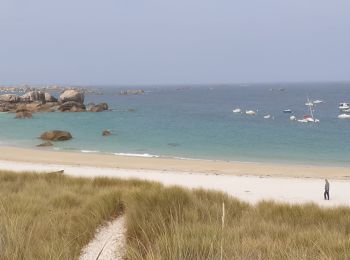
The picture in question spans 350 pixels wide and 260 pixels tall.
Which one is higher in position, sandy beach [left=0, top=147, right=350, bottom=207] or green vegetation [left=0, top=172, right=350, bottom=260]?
green vegetation [left=0, top=172, right=350, bottom=260]

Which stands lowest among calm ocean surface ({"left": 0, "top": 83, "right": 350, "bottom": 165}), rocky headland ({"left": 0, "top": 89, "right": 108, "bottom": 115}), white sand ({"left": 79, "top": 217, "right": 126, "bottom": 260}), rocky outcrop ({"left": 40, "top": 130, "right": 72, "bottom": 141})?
calm ocean surface ({"left": 0, "top": 83, "right": 350, "bottom": 165})

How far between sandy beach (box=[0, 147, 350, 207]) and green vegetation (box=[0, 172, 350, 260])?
522 cm

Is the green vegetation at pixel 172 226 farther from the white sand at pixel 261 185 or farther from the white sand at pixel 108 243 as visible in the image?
the white sand at pixel 261 185

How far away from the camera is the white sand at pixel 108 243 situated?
6.23 m

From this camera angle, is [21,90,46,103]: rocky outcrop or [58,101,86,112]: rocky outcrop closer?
[58,101,86,112]: rocky outcrop

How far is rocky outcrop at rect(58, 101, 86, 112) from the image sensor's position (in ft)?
245

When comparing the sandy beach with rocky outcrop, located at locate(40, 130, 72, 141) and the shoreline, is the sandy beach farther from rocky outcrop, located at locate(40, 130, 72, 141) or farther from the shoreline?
rocky outcrop, located at locate(40, 130, 72, 141)

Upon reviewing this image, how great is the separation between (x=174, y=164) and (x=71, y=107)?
51262 mm

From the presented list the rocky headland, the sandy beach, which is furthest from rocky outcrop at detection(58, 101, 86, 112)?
the sandy beach

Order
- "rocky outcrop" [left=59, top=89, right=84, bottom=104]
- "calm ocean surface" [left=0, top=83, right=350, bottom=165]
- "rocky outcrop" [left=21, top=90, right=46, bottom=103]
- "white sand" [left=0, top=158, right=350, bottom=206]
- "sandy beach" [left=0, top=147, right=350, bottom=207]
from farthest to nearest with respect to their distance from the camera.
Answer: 1. "rocky outcrop" [left=21, top=90, right=46, bottom=103]
2. "rocky outcrop" [left=59, top=89, right=84, bottom=104]
3. "calm ocean surface" [left=0, top=83, right=350, bottom=165]
4. "sandy beach" [left=0, top=147, right=350, bottom=207]
5. "white sand" [left=0, top=158, right=350, bottom=206]

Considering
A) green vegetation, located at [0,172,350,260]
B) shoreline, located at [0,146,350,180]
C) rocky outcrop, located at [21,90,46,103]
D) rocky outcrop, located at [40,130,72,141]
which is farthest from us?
rocky outcrop, located at [21,90,46,103]

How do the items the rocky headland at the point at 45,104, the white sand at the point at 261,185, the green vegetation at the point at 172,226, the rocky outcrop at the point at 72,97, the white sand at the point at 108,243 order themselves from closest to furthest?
1. the green vegetation at the point at 172,226
2. the white sand at the point at 108,243
3. the white sand at the point at 261,185
4. the rocky headland at the point at 45,104
5. the rocky outcrop at the point at 72,97

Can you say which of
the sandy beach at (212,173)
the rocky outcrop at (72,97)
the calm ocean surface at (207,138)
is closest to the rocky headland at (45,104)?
the rocky outcrop at (72,97)

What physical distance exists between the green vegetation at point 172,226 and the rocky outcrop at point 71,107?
65.7 metres
